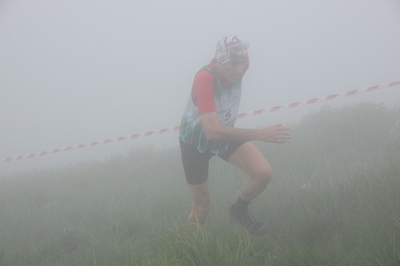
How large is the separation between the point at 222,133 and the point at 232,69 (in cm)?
63

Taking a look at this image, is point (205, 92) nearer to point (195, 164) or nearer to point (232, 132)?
point (232, 132)

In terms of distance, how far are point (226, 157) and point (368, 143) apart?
3.15m

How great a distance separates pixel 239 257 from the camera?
9.26ft

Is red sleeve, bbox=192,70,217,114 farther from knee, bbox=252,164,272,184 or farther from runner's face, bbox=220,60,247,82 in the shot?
knee, bbox=252,164,272,184

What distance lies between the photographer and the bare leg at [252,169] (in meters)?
4.00

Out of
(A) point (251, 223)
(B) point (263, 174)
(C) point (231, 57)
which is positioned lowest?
(A) point (251, 223)

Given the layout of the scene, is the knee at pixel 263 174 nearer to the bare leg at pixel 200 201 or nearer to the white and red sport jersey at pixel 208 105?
the white and red sport jersey at pixel 208 105

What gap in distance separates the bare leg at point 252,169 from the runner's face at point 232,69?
795mm

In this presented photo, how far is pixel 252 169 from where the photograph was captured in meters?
4.05

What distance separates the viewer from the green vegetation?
114 inches

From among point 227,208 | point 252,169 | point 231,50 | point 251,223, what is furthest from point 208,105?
point 227,208

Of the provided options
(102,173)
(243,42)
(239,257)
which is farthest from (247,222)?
(102,173)

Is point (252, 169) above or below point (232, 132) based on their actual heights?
below

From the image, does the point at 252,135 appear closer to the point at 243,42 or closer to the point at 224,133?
the point at 224,133
